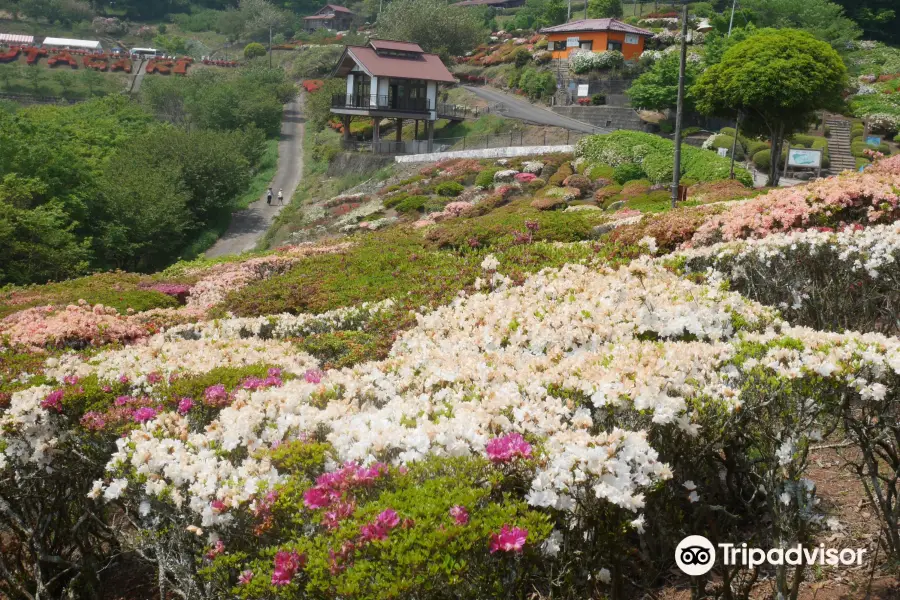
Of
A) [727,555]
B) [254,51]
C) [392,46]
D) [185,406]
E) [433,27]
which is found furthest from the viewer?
[254,51]

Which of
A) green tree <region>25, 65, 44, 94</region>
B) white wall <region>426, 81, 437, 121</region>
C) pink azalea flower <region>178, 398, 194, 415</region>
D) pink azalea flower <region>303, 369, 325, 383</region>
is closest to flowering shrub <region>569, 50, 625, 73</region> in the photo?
white wall <region>426, 81, 437, 121</region>

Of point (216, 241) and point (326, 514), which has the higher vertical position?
point (326, 514)

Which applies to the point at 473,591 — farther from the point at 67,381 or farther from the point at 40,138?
the point at 40,138

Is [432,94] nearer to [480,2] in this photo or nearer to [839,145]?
[839,145]

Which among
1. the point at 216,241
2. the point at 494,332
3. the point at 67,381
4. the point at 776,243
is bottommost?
the point at 216,241

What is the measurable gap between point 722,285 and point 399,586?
5384 mm

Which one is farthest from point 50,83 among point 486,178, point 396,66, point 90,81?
point 486,178

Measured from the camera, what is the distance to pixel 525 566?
3.82 m

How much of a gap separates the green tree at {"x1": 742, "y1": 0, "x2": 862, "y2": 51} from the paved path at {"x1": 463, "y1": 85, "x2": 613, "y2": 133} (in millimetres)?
16340

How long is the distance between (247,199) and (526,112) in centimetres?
1810

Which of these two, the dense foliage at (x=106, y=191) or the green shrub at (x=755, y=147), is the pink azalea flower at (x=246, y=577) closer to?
the dense foliage at (x=106, y=191)

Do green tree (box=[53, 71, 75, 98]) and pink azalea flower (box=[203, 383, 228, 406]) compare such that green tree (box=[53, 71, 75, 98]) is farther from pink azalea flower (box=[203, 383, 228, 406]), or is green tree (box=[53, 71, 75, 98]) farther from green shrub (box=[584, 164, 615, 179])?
pink azalea flower (box=[203, 383, 228, 406])

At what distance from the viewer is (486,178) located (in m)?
31.9

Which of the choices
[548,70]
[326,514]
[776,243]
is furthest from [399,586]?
[548,70]
